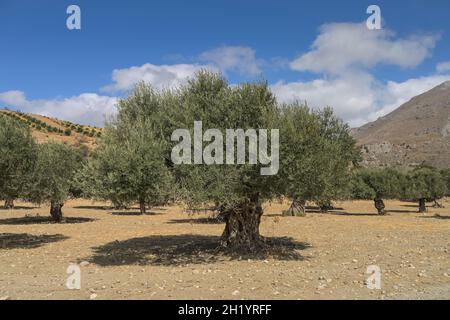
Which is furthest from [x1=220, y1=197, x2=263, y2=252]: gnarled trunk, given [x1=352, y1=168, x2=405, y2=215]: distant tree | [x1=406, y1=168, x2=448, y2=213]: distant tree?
[x1=406, y1=168, x2=448, y2=213]: distant tree

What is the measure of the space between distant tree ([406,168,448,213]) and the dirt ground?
21629 mm

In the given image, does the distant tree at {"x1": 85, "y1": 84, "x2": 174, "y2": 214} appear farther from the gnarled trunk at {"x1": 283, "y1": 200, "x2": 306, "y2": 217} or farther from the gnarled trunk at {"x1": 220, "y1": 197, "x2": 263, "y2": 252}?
the gnarled trunk at {"x1": 283, "y1": 200, "x2": 306, "y2": 217}

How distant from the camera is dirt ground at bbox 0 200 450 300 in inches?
435

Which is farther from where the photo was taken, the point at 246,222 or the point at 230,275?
the point at 246,222

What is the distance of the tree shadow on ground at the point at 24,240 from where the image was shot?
2050 centimetres

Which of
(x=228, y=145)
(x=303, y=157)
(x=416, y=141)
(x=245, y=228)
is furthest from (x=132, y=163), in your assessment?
(x=416, y=141)

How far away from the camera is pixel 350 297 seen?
10336 mm

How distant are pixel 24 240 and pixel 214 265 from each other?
12266 millimetres

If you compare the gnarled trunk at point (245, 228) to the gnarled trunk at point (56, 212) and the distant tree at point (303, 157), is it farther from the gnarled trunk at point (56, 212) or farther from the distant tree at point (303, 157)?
the gnarled trunk at point (56, 212)

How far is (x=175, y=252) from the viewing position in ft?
59.9

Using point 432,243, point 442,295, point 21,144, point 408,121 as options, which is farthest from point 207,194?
point 408,121
